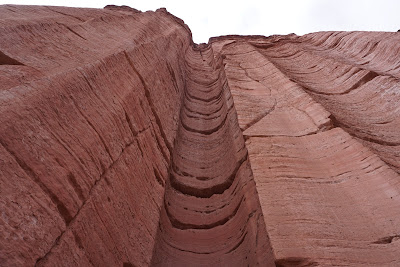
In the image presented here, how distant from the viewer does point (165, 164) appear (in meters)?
6.62

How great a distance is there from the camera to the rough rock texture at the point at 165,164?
3723mm

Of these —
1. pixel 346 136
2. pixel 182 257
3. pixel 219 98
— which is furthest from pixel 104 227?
pixel 219 98

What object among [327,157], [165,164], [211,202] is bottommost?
[211,202]

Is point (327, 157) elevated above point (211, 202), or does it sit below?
above

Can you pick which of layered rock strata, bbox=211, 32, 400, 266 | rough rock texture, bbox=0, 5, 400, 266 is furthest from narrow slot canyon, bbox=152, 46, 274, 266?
layered rock strata, bbox=211, 32, 400, 266

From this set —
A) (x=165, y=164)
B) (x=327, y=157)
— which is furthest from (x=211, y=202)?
(x=327, y=157)

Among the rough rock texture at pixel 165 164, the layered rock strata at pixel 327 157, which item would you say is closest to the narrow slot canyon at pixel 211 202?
the rough rock texture at pixel 165 164

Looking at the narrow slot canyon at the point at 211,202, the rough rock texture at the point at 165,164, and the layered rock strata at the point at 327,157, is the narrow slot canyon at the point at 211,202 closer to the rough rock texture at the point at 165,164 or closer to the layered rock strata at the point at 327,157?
the rough rock texture at the point at 165,164

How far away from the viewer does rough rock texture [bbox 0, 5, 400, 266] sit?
12.2 feet

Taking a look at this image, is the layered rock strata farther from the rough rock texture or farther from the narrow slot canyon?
the narrow slot canyon

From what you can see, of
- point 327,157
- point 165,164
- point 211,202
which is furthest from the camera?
point 165,164

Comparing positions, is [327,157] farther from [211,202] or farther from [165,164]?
[165,164]

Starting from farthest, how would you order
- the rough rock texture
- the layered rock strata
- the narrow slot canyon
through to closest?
the narrow slot canyon < the layered rock strata < the rough rock texture

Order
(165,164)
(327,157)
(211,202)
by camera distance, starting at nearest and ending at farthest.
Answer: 1. (327,157)
2. (211,202)
3. (165,164)
